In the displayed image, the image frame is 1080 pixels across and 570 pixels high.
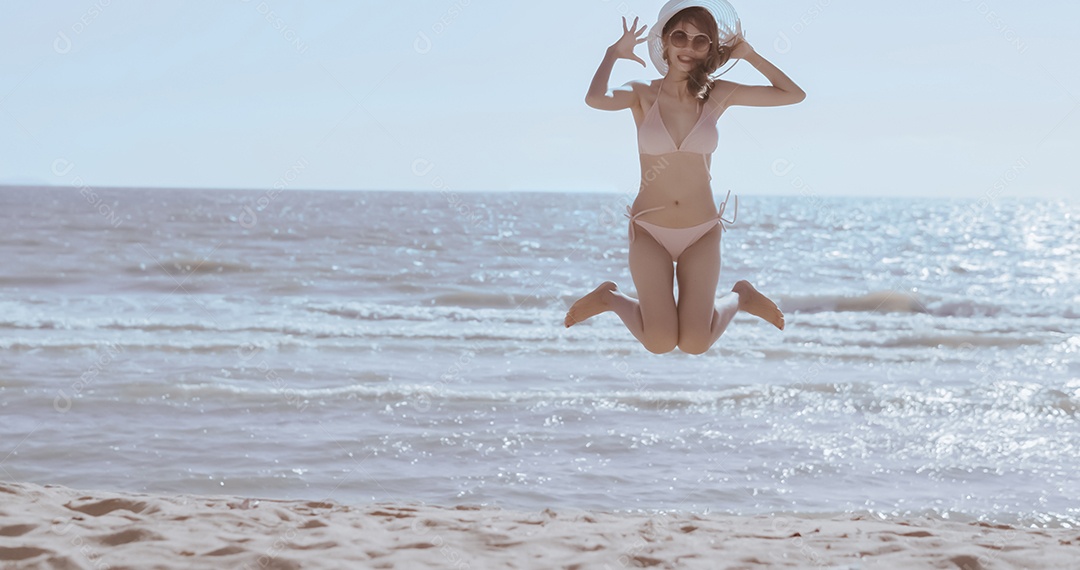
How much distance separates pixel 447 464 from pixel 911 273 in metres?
22.0

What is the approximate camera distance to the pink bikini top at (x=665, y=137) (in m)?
5.28

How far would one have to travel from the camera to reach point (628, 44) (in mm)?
5020

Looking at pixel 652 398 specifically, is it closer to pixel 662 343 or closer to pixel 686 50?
pixel 662 343

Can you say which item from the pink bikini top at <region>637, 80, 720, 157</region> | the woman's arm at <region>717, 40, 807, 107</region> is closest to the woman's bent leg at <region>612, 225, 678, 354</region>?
the pink bikini top at <region>637, 80, 720, 157</region>

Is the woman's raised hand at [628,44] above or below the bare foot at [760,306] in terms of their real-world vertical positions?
above

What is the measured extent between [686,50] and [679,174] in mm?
668

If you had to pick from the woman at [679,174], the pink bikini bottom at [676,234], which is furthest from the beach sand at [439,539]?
the pink bikini bottom at [676,234]

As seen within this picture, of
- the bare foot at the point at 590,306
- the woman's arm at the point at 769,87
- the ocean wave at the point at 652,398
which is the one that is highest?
the woman's arm at the point at 769,87

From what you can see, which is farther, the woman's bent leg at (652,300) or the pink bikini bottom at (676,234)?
the pink bikini bottom at (676,234)

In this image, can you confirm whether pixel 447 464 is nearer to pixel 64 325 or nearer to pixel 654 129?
pixel 654 129

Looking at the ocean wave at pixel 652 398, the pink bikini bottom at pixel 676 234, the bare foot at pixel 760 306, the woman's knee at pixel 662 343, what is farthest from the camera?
the ocean wave at pixel 652 398

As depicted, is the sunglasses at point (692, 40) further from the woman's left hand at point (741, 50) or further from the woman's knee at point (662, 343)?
the woman's knee at point (662, 343)

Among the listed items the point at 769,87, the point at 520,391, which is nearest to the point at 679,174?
the point at 769,87

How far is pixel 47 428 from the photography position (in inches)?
345
